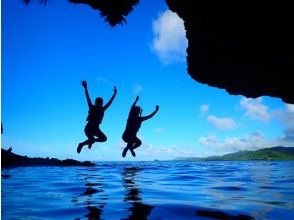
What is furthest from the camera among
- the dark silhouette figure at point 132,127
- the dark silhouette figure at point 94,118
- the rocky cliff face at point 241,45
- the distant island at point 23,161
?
the distant island at point 23,161

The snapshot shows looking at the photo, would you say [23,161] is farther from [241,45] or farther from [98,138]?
[241,45]

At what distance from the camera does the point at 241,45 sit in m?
6.63

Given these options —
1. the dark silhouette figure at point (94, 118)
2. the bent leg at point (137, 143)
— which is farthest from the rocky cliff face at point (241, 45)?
the bent leg at point (137, 143)

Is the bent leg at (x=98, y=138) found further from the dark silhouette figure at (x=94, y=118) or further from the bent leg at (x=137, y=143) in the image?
the bent leg at (x=137, y=143)

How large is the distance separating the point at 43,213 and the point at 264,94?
6.65m

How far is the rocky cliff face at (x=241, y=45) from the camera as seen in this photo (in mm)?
5606

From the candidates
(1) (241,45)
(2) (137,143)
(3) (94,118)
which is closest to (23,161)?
(2) (137,143)

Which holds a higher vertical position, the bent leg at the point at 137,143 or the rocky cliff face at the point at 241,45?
the rocky cliff face at the point at 241,45

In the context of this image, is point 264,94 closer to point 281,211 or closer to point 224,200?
point 224,200

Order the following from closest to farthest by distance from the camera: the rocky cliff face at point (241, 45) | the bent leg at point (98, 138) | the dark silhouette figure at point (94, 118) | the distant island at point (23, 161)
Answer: the rocky cliff face at point (241, 45), the dark silhouette figure at point (94, 118), the bent leg at point (98, 138), the distant island at point (23, 161)

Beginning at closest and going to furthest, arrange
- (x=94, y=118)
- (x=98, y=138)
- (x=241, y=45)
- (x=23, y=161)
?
(x=241, y=45), (x=94, y=118), (x=98, y=138), (x=23, y=161)

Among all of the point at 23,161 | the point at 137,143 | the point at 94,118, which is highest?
the point at 94,118

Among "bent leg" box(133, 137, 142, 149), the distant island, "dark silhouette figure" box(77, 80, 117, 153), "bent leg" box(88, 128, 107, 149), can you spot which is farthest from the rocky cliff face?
the distant island

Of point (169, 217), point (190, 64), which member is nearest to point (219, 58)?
point (190, 64)
